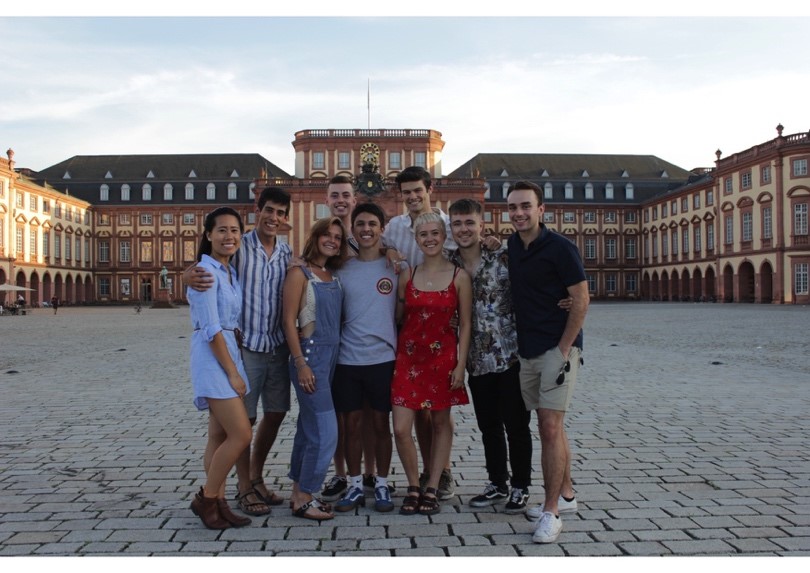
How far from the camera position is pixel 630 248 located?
71.1 meters

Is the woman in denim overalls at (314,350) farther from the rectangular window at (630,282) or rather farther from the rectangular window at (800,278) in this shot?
the rectangular window at (630,282)

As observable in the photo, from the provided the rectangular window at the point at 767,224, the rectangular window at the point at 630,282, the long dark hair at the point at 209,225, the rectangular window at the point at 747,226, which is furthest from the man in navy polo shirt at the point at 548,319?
the rectangular window at the point at 630,282

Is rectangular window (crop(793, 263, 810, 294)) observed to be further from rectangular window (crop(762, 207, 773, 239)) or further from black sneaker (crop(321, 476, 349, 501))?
black sneaker (crop(321, 476, 349, 501))

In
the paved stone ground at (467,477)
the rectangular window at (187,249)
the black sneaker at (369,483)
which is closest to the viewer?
the paved stone ground at (467,477)

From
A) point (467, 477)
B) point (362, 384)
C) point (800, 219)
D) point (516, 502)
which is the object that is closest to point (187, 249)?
point (800, 219)

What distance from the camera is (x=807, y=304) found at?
1761 inches

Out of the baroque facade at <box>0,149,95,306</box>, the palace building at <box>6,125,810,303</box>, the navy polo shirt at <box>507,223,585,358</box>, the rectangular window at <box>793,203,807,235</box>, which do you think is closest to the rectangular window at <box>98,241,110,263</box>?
the palace building at <box>6,125,810,303</box>

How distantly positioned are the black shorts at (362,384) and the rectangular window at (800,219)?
4863cm

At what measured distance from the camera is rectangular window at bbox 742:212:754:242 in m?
49.6

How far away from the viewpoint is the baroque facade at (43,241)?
53750mm

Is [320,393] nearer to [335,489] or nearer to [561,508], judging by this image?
[335,489]

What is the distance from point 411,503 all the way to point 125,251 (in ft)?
238

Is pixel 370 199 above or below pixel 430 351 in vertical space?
above

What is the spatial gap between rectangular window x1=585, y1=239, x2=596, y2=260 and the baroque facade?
50.0 m
